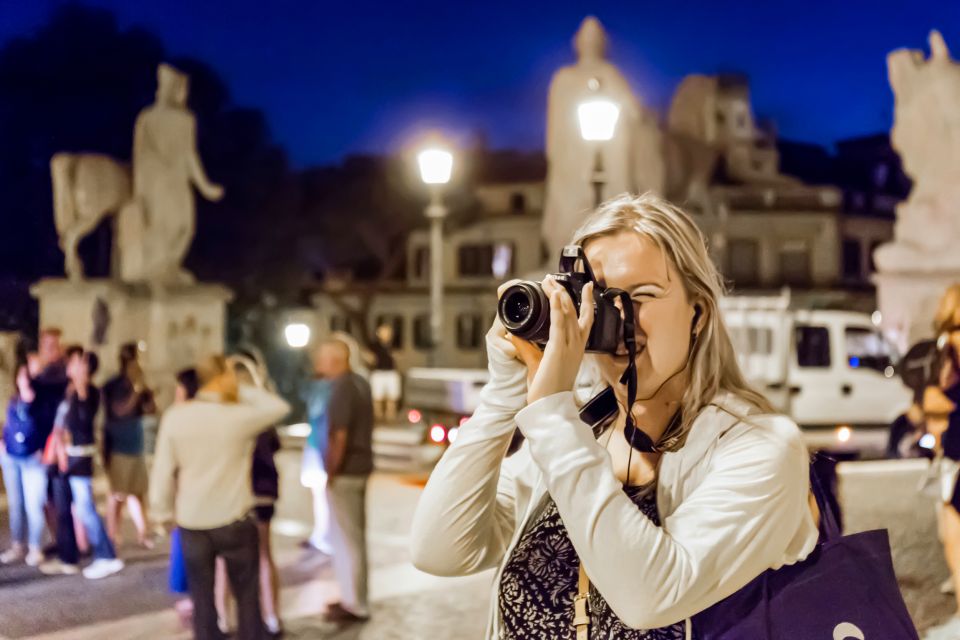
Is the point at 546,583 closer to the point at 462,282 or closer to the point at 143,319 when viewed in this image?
the point at 143,319

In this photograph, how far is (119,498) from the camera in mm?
8086

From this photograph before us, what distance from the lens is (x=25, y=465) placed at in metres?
7.52

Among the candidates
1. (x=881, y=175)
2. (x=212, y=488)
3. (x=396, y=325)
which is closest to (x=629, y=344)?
(x=212, y=488)

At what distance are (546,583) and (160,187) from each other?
44.8 feet

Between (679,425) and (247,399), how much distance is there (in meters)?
4.02

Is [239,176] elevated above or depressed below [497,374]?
above

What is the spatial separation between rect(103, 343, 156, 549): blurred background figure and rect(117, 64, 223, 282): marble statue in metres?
6.54

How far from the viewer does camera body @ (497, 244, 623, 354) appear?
62.9 inches

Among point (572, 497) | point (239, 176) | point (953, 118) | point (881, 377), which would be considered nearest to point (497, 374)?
point (572, 497)

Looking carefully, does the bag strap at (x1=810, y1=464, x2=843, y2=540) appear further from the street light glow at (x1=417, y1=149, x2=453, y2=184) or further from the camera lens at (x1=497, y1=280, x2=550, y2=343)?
the street light glow at (x1=417, y1=149, x2=453, y2=184)

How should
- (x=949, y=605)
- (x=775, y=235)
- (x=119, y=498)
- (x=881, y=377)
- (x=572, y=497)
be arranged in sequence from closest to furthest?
(x=572, y=497) < (x=949, y=605) < (x=119, y=498) < (x=881, y=377) < (x=775, y=235)

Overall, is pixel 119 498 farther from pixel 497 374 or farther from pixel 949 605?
pixel 497 374

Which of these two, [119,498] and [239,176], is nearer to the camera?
[119,498]

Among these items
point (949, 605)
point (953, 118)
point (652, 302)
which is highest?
point (953, 118)
